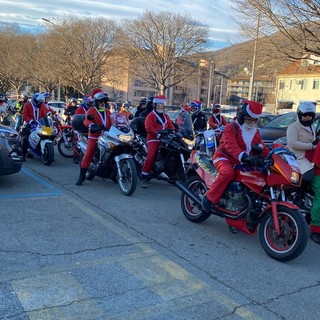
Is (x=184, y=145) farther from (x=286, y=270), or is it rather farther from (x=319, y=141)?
(x=286, y=270)

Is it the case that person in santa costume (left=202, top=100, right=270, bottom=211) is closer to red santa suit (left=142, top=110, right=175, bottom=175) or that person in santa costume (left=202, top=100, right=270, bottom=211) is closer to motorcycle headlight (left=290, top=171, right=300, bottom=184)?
motorcycle headlight (left=290, top=171, right=300, bottom=184)

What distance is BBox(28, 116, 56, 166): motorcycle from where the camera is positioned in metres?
10.3

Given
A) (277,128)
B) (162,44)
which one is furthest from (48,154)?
(162,44)

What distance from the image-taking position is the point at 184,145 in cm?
811

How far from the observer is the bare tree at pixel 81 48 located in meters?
49.1

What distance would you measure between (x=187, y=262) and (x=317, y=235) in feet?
6.77

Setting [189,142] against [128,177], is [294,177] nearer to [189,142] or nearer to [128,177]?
[128,177]

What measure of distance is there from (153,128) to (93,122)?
46.5 inches

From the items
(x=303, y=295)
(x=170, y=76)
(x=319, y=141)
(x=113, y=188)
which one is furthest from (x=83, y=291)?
(x=170, y=76)

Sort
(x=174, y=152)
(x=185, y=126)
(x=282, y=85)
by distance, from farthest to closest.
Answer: (x=282, y=85) → (x=185, y=126) → (x=174, y=152)

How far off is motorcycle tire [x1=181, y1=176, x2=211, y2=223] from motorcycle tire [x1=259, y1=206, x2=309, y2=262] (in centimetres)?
112

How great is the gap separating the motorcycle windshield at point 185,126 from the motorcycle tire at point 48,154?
340cm

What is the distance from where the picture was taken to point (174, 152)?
8.18 m

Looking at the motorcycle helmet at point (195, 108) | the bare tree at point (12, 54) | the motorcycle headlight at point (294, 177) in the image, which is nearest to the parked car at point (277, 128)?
the motorcycle helmet at point (195, 108)
